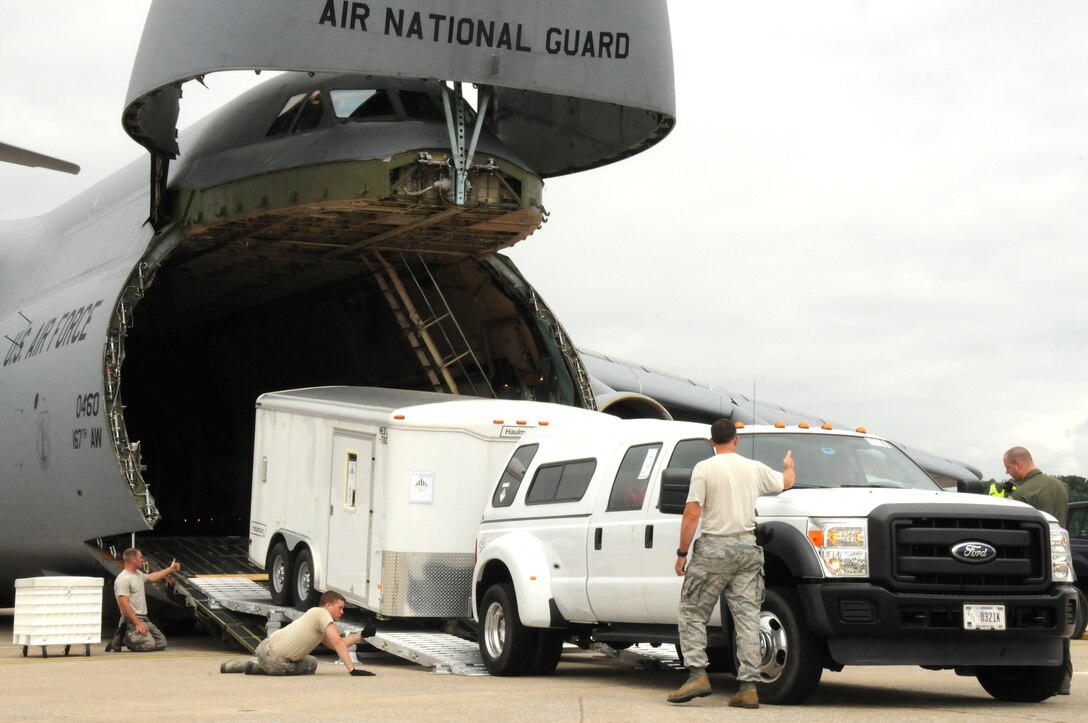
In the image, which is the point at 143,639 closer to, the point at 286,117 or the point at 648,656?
the point at 286,117

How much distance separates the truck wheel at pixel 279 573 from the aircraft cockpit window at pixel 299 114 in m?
4.53

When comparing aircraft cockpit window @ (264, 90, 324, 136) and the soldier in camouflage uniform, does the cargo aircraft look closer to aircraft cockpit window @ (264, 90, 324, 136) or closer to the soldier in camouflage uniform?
aircraft cockpit window @ (264, 90, 324, 136)

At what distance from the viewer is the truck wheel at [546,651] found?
38.1 feet

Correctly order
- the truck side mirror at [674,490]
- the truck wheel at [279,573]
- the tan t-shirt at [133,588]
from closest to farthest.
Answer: the truck side mirror at [674,490] < the truck wheel at [279,573] < the tan t-shirt at [133,588]

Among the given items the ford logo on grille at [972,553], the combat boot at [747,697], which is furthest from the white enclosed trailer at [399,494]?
the ford logo on grille at [972,553]

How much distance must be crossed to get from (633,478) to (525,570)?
1235 millimetres

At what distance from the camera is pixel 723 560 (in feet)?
30.1

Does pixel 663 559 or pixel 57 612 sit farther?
pixel 57 612

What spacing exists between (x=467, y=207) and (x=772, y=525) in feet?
19.5

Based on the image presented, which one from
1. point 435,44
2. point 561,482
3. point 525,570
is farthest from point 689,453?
point 435,44

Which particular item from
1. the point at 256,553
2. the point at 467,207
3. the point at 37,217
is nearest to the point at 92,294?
the point at 256,553

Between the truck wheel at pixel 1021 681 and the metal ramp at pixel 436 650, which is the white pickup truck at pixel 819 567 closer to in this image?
the truck wheel at pixel 1021 681

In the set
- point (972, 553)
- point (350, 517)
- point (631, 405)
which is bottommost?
point (972, 553)

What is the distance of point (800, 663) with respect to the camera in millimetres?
9055
